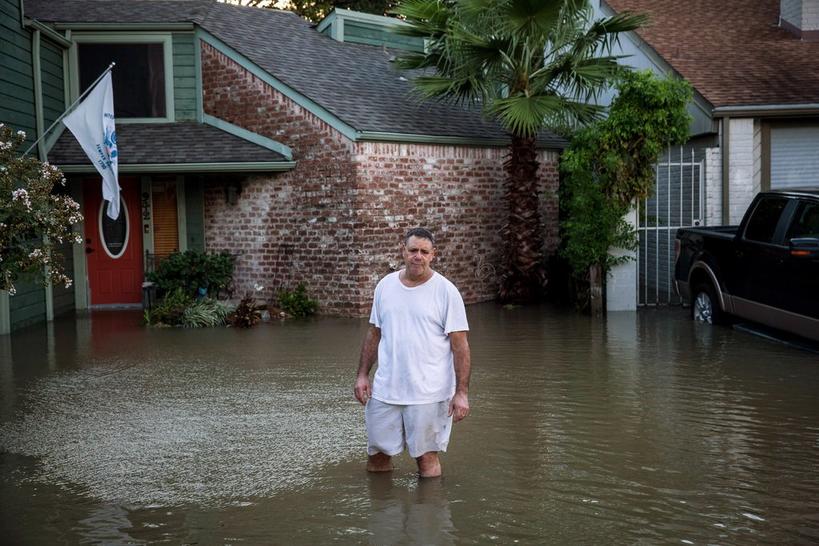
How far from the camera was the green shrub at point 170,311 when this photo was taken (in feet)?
47.4

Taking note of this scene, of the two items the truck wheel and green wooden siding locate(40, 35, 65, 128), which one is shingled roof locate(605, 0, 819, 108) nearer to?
the truck wheel

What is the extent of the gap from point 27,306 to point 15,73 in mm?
3388

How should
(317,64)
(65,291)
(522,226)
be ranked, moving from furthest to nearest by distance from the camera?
(317,64) → (65,291) → (522,226)

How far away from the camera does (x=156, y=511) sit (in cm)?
580

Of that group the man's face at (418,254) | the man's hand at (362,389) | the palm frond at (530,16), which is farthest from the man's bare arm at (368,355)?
the palm frond at (530,16)

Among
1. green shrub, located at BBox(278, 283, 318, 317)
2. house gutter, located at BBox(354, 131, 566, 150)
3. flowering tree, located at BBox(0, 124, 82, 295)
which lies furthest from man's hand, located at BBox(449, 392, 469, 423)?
green shrub, located at BBox(278, 283, 318, 317)

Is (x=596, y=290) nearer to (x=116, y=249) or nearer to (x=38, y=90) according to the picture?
(x=116, y=249)

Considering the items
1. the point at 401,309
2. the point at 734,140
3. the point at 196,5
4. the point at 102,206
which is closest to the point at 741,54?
the point at 734,140

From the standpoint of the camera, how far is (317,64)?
17719 millimetres

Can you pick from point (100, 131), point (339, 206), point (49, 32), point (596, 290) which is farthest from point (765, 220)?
point (49, 32)

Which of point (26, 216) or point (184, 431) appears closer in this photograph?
point (184, 431)

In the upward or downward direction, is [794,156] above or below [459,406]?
above

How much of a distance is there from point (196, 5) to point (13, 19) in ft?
15.2

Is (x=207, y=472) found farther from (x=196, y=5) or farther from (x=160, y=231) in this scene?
(x=196, y=5)
